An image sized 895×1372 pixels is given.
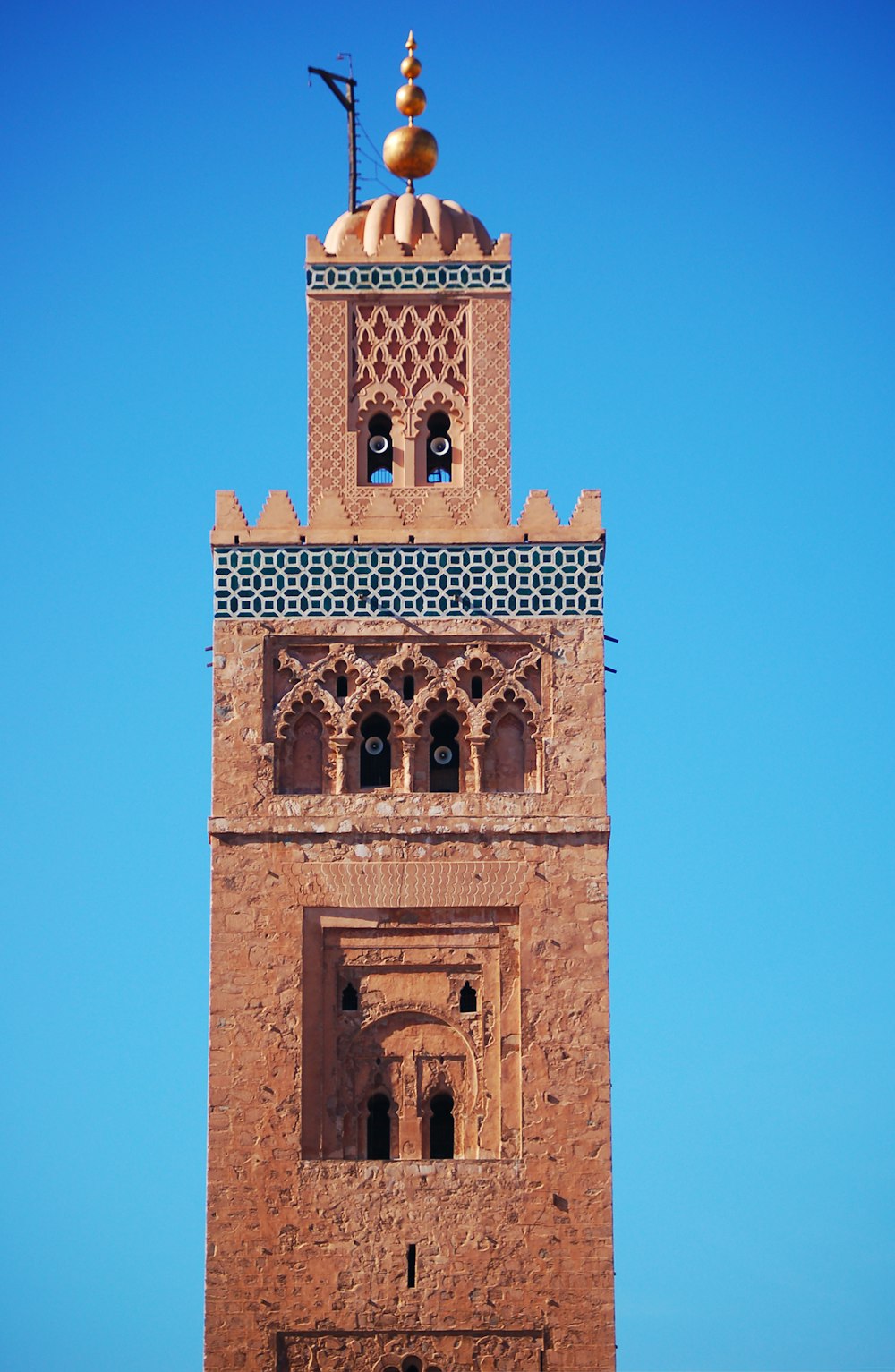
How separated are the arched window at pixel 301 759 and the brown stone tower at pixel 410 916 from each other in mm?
21

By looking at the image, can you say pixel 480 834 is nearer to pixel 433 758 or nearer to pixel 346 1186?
pixel 433 758

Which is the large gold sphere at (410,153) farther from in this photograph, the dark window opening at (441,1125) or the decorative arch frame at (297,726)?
the dark window opening at (441,1125)

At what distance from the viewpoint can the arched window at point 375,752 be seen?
2881cm

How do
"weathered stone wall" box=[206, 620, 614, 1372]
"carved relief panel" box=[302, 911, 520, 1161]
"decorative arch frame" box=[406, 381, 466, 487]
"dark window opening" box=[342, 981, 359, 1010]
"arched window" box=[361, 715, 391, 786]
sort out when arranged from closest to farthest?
"weathered stone wall" box=[206, 620, 614, 1372]
"carved relief panel" box=[302, 911, 520, 1161]
"dark window opening" box=[342, 981, 359, 1010]
"arched window" box=[361, 715, 391, 786]
"decorative arch frame" box=[406, 381, 466, 487]

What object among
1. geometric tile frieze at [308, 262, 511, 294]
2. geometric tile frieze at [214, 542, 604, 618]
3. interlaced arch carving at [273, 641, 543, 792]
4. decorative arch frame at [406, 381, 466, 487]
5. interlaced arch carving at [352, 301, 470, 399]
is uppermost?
geometric tile frieze at [308, 262, 511, 294]

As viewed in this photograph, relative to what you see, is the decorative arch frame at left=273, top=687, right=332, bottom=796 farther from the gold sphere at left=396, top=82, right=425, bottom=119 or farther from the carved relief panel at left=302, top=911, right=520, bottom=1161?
the gold sphere at left=396, top=82, right=425, bottom=119

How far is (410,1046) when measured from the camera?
28203mm

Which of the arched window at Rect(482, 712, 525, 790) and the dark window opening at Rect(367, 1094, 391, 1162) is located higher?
the arched window at Rect(482, 712, 525, 790)

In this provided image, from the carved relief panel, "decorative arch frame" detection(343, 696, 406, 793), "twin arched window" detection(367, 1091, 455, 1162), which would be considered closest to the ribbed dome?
"decorative arch frame" detection(343, 696, 406, 793)

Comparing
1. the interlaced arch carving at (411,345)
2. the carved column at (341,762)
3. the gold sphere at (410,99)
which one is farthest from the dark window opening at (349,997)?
the gold sphere at (410,99)

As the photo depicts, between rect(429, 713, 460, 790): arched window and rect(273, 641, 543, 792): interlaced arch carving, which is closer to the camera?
rect(273, 641, 543, 792): interlaced arch carving

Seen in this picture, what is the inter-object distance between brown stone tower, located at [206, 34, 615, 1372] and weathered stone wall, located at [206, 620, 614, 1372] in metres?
0.02

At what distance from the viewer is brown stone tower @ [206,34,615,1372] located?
1087 inches

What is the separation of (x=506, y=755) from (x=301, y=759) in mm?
1551
